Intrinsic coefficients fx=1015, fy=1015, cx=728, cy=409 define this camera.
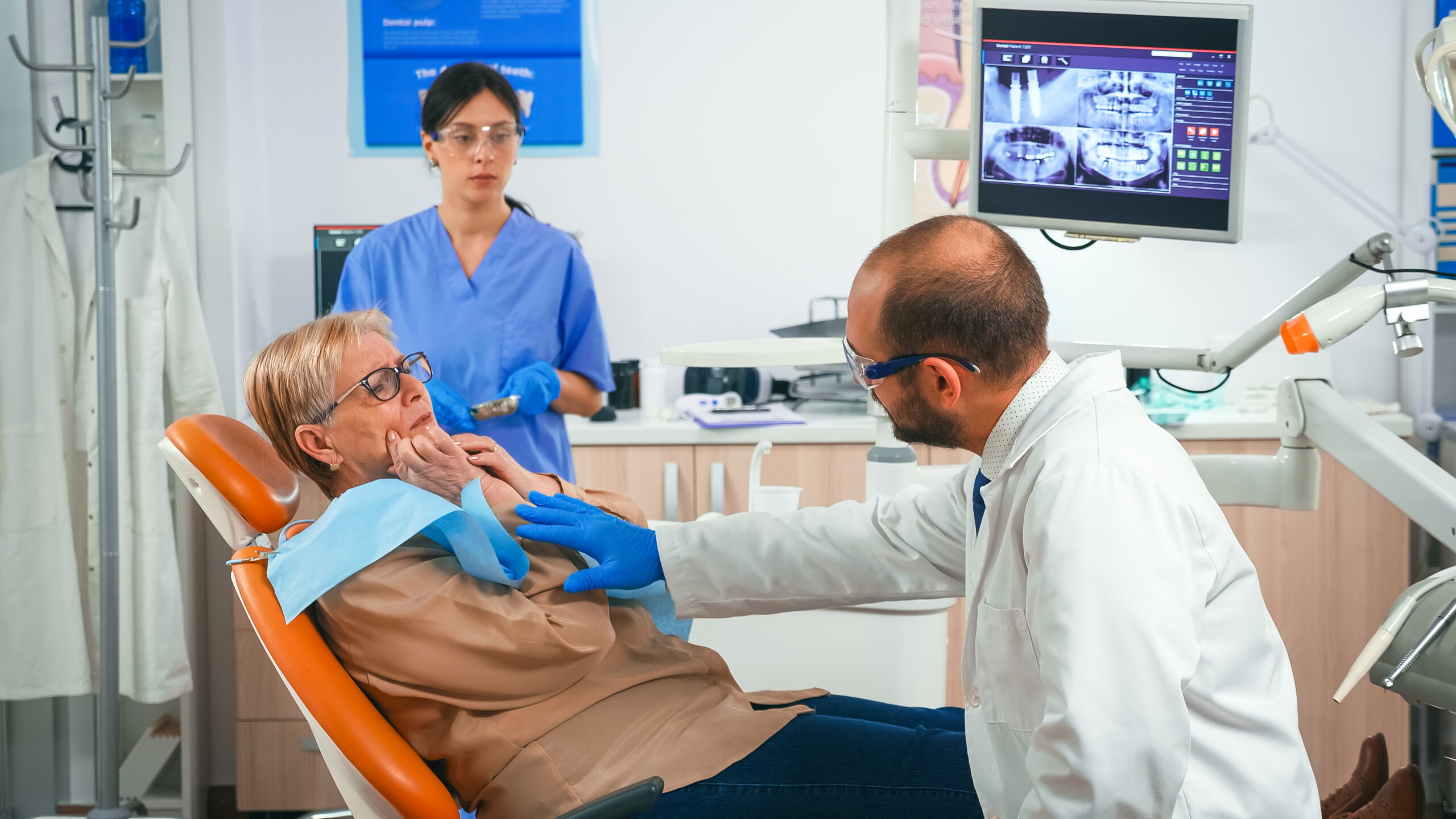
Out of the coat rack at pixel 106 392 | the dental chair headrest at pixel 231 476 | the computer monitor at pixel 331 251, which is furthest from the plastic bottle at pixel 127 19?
the dental chair headrest at pixel 231 476

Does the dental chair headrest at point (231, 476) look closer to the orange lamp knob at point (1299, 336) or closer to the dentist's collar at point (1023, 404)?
the dentist's collar at point (1023, 404)

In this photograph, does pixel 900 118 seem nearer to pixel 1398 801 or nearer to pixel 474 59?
pixel 1398 801

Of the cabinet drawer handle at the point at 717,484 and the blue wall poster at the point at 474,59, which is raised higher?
the blue wall poster at the point at 474,59

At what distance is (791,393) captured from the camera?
2914mm

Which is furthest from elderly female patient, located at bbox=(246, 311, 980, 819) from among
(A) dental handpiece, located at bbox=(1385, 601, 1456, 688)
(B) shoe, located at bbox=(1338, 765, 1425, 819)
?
(B) shoe, located at bbox=(1338, 765, 1425, 819)

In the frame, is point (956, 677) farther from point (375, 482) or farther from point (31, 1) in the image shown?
point (31, 1)

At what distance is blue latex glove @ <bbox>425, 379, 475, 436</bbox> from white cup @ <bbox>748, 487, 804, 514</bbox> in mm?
541

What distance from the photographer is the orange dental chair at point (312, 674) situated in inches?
43.2

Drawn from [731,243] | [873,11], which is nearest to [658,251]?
[731,243]

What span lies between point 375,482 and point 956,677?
1.87 m

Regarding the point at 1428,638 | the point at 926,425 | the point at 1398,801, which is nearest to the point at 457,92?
the point at 926,425

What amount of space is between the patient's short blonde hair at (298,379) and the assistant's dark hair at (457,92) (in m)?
0.72

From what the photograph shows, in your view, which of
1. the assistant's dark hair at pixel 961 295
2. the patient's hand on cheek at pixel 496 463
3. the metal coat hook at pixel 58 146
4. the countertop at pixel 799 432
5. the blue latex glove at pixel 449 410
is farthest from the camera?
the countertop at pixel 799 432

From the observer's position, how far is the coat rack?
2131mm
